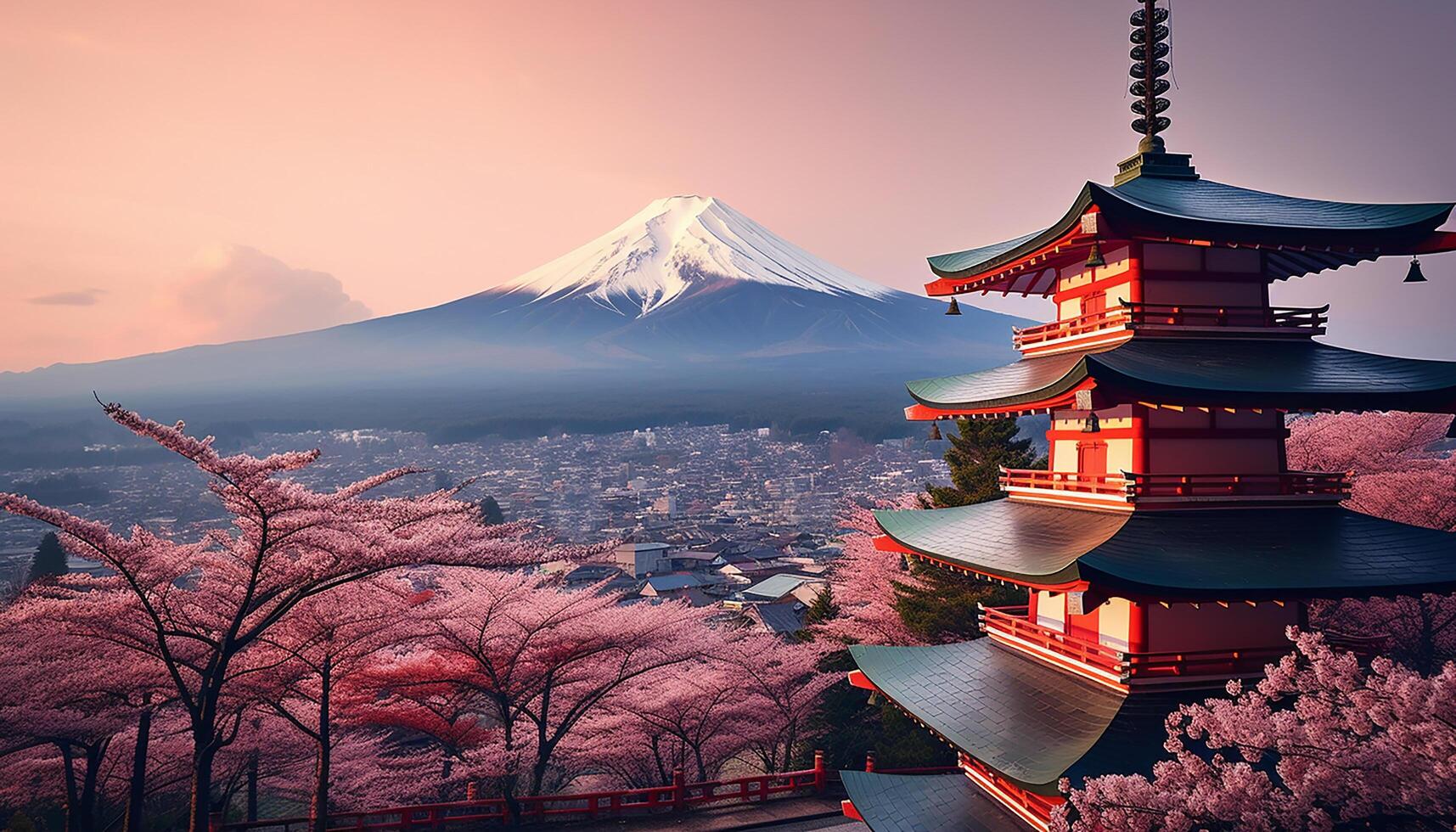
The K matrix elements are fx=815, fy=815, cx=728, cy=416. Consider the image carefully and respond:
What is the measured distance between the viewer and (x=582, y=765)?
19.1 metres

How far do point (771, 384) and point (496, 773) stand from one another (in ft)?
582

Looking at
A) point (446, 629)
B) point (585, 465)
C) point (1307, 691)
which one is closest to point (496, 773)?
point (446, 629)

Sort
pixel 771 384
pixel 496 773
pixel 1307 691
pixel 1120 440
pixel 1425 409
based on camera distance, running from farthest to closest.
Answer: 1. pixel 771 384
2. pixel 496 773
3. pixel 1120 440
4. pixel 1425 409
5. pixel 1307 691

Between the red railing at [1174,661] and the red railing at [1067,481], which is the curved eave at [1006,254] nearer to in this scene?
the red railing at [1067,481]

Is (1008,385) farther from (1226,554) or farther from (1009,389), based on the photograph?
(1226,554)

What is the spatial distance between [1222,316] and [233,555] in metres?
14.4

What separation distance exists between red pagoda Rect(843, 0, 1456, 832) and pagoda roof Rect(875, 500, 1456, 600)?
0.08 ft

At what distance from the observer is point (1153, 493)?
27.6 ft

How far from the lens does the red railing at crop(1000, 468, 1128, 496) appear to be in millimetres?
8758

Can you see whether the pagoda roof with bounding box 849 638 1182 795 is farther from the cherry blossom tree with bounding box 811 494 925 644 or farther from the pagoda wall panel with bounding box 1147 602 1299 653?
the cherry blossom tree with bounding box 811 494 925 644

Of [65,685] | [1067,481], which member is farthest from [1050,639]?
[65,685]

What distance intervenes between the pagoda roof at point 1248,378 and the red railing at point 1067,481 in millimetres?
1025

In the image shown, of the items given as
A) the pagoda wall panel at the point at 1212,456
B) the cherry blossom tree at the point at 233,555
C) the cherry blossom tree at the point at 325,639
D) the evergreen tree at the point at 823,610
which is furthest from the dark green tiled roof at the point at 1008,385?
the evergreen tree at the point at 823,610

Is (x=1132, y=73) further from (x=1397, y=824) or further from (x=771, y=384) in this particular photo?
(x=771, y=384)
